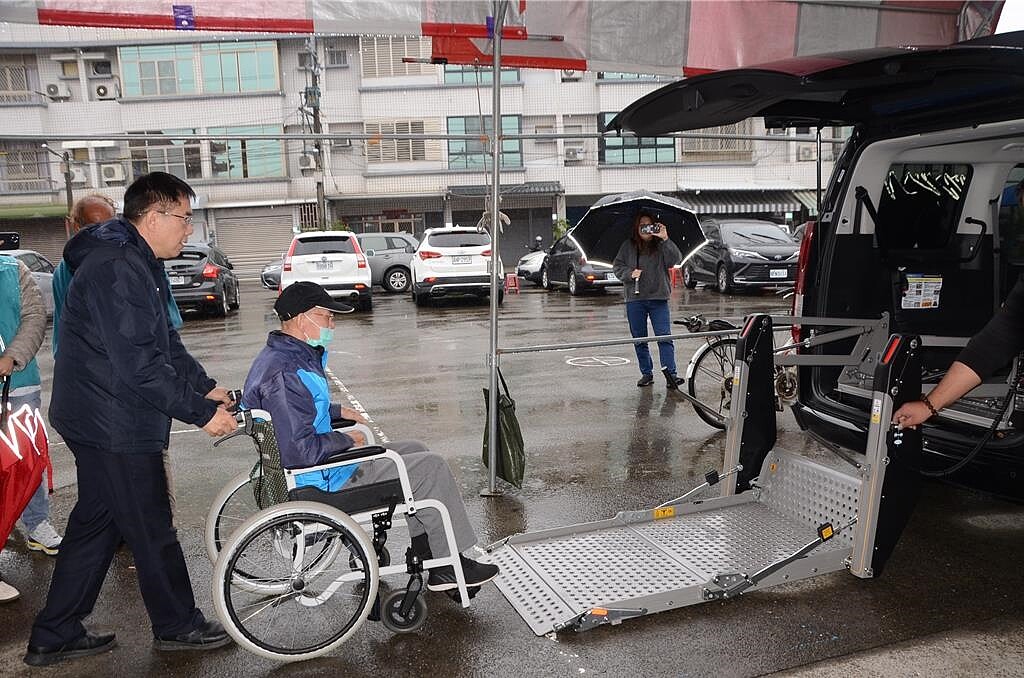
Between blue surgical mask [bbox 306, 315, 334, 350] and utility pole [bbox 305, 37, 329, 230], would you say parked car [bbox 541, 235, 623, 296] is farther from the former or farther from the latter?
blue surgical mask [bbox 306, 315, 334, 350]

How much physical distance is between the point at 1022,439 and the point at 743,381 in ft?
4.21

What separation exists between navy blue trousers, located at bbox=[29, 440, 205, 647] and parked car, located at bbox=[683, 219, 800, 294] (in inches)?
583

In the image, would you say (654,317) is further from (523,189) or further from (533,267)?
(523,189)

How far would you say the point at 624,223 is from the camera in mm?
8266

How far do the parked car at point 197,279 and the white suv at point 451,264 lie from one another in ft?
13.1

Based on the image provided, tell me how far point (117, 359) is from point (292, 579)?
1.11 meters

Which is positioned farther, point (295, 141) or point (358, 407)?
point (295, 141)

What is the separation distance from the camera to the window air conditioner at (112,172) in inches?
1304

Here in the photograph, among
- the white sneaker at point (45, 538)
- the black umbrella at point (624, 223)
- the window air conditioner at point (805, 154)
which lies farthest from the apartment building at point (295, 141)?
the white sneaker at point (45, 538)

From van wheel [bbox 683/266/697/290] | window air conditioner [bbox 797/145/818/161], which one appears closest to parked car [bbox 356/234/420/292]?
van wheel [bbox 683/266/697/290]

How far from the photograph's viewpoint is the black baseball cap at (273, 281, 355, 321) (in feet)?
11.8

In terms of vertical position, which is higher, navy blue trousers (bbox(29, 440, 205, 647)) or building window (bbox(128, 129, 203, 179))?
building window (bbox(128, 129, 203, 179))

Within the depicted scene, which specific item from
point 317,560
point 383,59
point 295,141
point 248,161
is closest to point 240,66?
point 295,141

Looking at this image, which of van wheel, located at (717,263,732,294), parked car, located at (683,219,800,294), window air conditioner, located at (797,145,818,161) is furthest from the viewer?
window air conditioner, located at (797,145,818,161)
